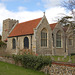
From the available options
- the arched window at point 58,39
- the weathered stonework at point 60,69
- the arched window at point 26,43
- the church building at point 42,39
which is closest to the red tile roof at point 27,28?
the church building at point 42,39

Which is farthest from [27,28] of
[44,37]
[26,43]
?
[44,37]

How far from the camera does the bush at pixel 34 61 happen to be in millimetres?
12680

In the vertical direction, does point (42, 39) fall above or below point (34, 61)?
above

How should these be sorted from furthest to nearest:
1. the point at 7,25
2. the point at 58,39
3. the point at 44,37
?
1. the point at 7,25
2. the point at 58,39
3. the point at 44,37

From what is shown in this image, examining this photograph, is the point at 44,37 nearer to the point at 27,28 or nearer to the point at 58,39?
the point at 58,39

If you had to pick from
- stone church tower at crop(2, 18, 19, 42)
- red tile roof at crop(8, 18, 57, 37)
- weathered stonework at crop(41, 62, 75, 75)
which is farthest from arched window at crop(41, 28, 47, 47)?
weathered stonework at crop(41, 62, 75, 75)

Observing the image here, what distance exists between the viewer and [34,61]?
43.7 feet

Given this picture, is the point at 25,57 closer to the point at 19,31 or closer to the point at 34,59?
the point at 34,59

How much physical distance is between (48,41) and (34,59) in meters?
15.1

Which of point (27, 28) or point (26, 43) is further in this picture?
point (27, 28)

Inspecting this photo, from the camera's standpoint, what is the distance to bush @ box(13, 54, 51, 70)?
12680 mm

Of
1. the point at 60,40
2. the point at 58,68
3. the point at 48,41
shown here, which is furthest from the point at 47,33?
the point at 58,68

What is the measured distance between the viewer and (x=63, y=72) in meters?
10.9

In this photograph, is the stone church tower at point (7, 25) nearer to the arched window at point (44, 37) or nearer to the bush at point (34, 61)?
the arched window at point (44, 37)
